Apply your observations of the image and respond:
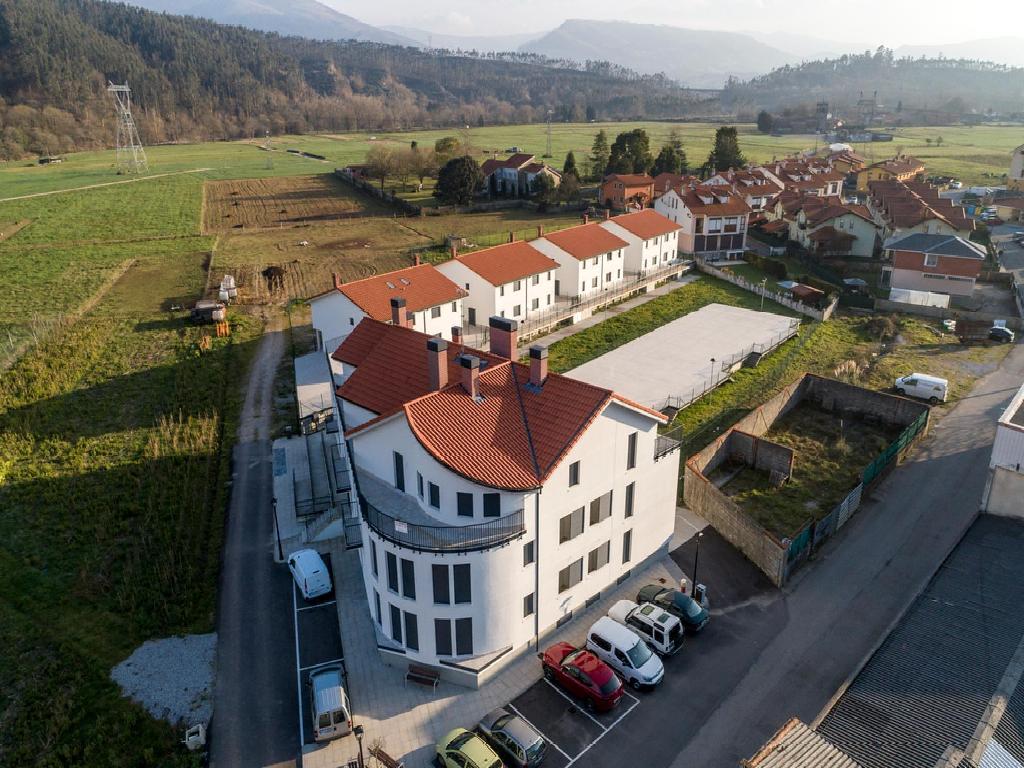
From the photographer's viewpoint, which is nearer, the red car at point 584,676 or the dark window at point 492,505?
the red car at point 584,676

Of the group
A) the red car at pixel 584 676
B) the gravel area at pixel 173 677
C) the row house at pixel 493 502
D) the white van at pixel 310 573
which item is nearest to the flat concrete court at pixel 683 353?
the row house at pixel 493 502

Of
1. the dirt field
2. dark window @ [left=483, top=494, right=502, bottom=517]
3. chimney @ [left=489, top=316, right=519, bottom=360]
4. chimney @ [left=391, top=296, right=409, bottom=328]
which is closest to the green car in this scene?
dark window @ [left=483, top=494, right=502, bottom=517]

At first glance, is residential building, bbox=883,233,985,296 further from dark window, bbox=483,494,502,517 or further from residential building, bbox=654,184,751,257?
dark window, bbox=483,494,502,517

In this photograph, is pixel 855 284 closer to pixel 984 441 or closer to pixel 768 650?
pixel 984 441

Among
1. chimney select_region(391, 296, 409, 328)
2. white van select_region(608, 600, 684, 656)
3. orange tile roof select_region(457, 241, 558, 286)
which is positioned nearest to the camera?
white van select_region(608, 600, 684, 656)

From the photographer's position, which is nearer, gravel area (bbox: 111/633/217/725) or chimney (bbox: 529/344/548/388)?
gravel area (bbox: 111/633/217/725)

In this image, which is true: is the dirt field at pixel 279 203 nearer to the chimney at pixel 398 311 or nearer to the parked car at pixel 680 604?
the chimney at pixel 398 311

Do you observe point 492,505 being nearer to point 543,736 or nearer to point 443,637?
point 443,637
